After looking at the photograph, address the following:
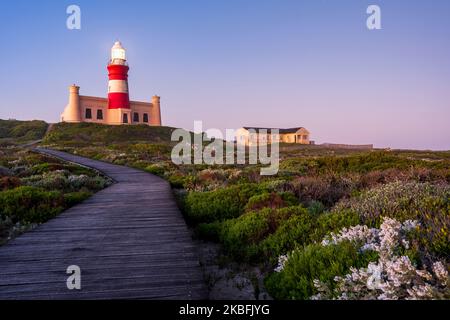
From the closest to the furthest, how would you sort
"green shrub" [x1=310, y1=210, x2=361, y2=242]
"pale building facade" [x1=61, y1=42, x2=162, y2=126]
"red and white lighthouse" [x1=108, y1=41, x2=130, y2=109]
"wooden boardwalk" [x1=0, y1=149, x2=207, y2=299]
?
1. "wooden boardwalk" [x1=0, y1=149, x2=207, y2=299]
2. "green shrub" [x1=310, y1=210, x2=361, y2=242]
3. "red and white lighthouse" [x1=108, y1=41, x2=130, y2=109]
4. "pale building facade" [x1=61, y1=42, x2=162, y2=126]

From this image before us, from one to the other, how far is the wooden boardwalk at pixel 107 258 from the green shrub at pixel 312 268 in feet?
3.58

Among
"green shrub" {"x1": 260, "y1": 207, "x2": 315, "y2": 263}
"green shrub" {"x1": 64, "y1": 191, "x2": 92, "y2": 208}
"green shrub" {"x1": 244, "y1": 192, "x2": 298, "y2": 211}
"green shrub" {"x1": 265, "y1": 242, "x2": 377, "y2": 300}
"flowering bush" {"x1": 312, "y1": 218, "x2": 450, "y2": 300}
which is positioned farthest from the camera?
"green shrub" {"x1": 64, "y1": 191, "x2": 92, "y2": 208}

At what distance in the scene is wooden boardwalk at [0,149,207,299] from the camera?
12.4ft

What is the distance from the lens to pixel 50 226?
6934 mm

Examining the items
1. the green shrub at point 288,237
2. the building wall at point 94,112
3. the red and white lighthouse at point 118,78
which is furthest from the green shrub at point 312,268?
the building wall at point 94,112

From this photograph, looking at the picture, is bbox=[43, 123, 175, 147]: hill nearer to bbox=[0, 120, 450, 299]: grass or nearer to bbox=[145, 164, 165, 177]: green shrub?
bbox=[145, 164, 165, 177]: green shrub

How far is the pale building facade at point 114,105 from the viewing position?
218ft

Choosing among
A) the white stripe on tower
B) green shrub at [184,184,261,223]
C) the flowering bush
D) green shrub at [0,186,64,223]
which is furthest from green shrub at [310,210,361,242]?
the white stripe on tower

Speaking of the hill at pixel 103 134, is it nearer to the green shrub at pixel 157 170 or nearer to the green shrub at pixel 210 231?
the green shrub at pixel 157 170

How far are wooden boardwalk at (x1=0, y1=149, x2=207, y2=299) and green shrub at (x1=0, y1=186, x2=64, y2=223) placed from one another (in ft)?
2.02

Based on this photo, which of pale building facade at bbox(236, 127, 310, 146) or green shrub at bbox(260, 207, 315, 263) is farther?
pale building facade at bbox(236, 127, 310, 146)

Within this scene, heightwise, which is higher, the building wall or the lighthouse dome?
the lighthouse dome
